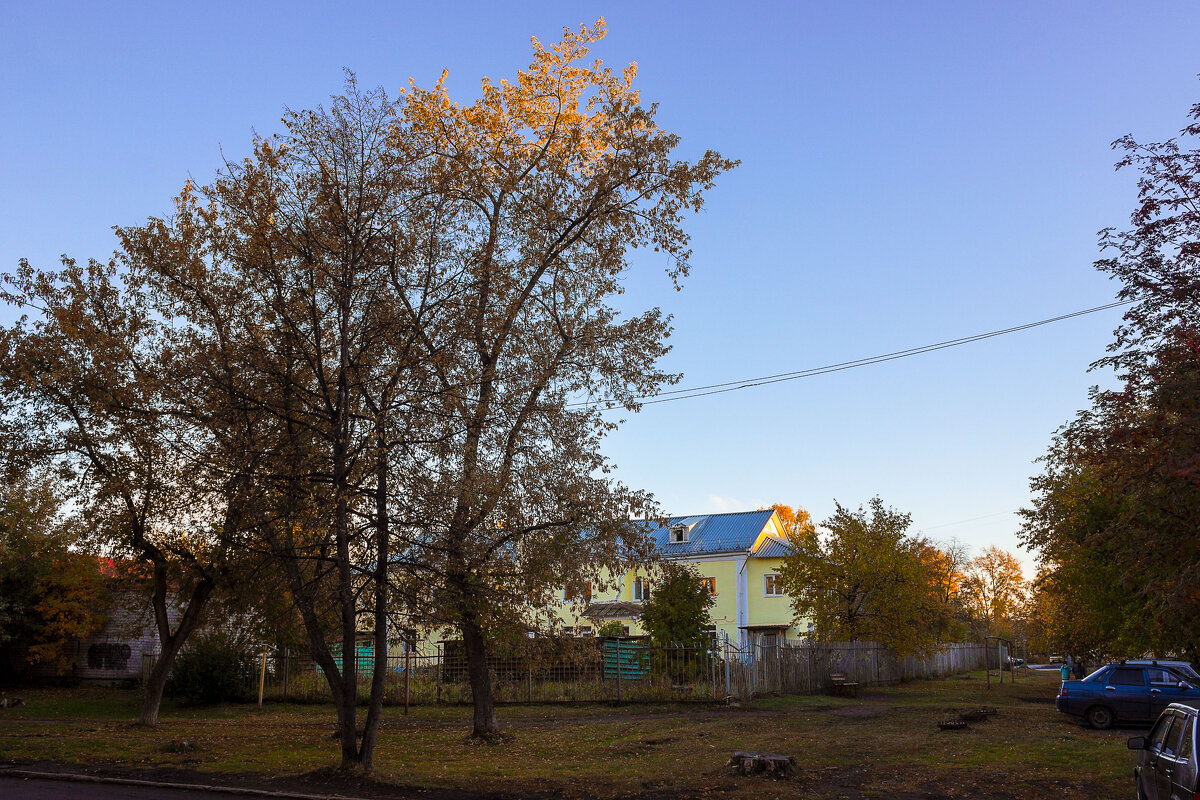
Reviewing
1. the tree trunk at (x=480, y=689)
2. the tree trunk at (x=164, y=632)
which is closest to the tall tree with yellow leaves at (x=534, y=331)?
the tree trunk at (x=480, y=689)

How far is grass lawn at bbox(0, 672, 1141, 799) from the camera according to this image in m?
12.7

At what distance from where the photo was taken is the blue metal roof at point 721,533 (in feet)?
161

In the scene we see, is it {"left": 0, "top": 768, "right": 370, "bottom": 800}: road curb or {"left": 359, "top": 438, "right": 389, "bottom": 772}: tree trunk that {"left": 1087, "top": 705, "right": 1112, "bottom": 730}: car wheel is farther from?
{"left": 0, "top": 768, "right": 370, "bottom": 800}: road curb

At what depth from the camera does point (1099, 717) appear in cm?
2022

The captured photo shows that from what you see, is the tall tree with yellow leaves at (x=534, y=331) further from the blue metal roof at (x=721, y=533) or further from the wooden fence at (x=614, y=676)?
the blue metal roof at (x=721, y=533)

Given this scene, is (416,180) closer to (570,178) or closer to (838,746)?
(570,178)

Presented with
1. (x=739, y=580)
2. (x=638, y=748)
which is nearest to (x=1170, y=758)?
(x=638, y=748)

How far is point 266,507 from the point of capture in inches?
559

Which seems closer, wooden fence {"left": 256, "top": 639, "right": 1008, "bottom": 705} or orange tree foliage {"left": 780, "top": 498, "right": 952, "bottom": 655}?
wooden fence {"left": 256, "top": 639, "right": 1008, "bottom": 705}

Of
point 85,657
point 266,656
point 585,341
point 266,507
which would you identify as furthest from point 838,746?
point 85,657

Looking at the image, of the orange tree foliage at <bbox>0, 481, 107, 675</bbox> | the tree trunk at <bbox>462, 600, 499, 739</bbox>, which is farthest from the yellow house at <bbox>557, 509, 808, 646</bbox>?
the tree trunk at <bbox>462, 600, 499, 739</bbox>

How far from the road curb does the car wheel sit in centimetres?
1704

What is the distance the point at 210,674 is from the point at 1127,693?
26.6 m

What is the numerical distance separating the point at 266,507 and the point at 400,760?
17.6 ft
